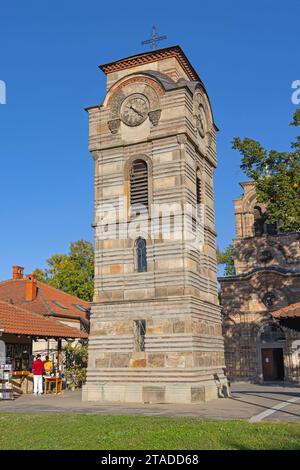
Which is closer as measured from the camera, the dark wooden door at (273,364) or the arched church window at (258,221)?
the dark wooden door at (273,364)

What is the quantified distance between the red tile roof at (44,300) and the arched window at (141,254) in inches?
605

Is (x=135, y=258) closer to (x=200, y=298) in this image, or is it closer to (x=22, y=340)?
(x=200, y=298)

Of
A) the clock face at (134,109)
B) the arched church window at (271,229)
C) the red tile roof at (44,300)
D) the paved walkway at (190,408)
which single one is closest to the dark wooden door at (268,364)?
the arched church window at (271,229)

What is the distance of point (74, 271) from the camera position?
4869 cm

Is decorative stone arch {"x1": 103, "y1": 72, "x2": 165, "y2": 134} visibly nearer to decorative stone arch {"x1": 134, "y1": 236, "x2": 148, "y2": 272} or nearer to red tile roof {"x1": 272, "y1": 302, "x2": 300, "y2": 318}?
decorative stone arch {"x1": 134, "y1": 236, "x2": 148, "y2": 272}

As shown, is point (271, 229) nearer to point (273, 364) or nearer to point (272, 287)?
point (272, 287)

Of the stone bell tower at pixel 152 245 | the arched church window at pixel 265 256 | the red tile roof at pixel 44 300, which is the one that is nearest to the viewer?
the stone bell tower at pixel 152 245

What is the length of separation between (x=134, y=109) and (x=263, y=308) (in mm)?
19891

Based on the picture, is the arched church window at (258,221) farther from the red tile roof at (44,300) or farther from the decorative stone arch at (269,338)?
the red tile roof at (44,300)

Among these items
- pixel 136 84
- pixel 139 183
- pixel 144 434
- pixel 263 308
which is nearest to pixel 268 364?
pixel 263 308

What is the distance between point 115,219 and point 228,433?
1192 centimetres

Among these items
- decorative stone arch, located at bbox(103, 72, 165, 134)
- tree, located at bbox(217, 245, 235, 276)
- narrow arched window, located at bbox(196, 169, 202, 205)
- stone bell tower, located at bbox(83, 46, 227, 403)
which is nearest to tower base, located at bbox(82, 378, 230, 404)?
stone bell tower, located at bbox(83, 46, 227, 403)

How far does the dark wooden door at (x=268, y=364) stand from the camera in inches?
1400

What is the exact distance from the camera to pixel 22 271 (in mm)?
42000
